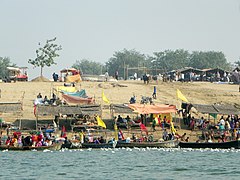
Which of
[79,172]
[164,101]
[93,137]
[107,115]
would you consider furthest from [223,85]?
[79,172]

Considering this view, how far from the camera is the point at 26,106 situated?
5428cm

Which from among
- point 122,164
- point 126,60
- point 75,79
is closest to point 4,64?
point 126,60

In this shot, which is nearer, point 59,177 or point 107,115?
point 59,177

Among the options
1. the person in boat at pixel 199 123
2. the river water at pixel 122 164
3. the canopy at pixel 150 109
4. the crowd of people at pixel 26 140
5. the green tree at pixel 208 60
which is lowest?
the river water at pixel 122 164

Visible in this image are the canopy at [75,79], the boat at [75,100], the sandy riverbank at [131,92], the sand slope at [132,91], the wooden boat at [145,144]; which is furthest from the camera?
the canopy at [75,79]

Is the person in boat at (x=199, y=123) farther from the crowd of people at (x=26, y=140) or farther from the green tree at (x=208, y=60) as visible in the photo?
the green tree at (x=208, y=60)

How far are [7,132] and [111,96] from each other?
1640cm

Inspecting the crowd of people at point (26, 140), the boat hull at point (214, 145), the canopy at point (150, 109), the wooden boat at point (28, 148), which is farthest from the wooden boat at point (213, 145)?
the crowd of people at point (26, 140)

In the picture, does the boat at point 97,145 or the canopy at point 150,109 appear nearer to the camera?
the boat at point 97,145

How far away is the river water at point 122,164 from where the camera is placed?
3259 cm

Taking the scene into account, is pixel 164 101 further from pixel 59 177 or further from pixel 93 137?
pixel 59 177

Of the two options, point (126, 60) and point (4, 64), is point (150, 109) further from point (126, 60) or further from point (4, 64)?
point (126, 60)

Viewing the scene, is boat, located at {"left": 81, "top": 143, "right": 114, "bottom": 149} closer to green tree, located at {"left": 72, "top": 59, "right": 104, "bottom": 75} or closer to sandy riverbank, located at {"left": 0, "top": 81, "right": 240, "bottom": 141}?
sandy riverbank, located at {"left": 0, "top": 81, "right": 240, "bottom": 141}

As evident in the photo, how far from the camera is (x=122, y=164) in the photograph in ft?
121
